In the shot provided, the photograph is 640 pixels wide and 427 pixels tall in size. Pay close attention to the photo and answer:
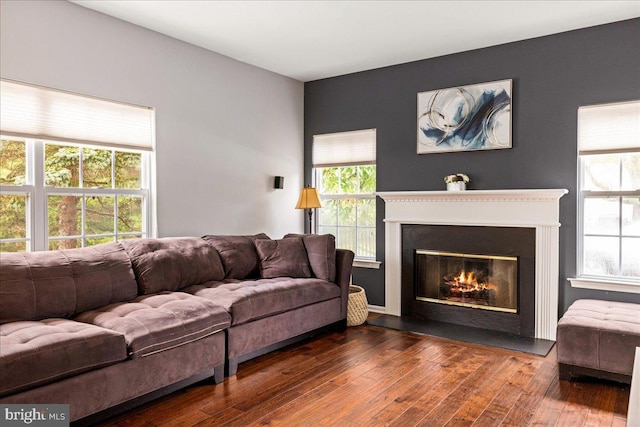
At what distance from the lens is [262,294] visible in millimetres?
3410

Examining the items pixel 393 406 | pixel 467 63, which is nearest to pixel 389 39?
pixel 467 63

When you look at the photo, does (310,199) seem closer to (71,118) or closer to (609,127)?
(71,118)

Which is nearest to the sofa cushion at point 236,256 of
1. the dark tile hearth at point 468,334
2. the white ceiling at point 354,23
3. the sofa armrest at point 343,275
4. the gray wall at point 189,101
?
the gray wall at point 189,101

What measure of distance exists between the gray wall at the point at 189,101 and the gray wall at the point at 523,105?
95 cm

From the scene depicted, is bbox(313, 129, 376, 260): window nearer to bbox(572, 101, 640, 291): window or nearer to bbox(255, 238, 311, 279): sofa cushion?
bbox(255, 238, 311, 279): sofa cushion

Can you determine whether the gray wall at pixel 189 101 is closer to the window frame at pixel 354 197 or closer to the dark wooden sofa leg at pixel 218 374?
the window frame at pixel 354 197

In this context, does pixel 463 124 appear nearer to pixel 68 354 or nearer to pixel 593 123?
pixel 593 123

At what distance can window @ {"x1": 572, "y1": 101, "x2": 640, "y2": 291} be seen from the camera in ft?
12.3

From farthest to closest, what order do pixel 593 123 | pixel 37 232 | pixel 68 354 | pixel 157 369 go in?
pixel 593 123 → pixel 37 232 → pixel 157 369 → pixel 68 354

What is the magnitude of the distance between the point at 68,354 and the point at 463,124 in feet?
12.5

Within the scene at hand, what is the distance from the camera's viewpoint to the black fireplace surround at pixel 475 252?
4.09 m

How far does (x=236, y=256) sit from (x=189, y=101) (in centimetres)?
153

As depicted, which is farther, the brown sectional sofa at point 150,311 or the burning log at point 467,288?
the burning log at point 467,288

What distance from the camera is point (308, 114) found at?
564 centimetres
